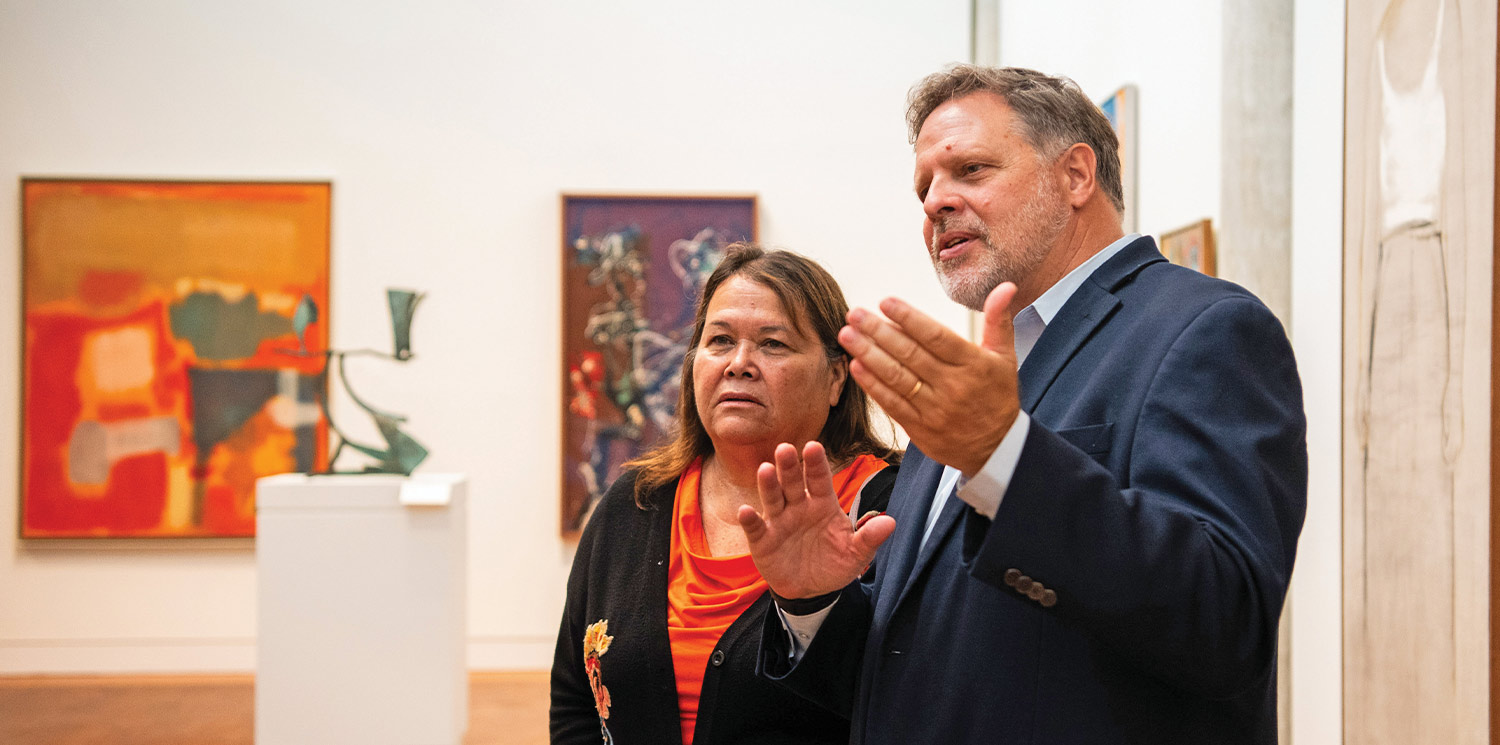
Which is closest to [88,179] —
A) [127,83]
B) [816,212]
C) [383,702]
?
[127,83]

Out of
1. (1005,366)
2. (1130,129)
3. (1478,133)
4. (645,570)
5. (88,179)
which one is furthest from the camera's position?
(88,179)

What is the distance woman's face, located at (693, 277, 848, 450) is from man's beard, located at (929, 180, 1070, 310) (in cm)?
74

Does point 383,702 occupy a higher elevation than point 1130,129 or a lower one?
lower

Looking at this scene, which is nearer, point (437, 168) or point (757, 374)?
point (757, 374)

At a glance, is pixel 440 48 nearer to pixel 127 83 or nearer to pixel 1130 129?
pixel 127 83

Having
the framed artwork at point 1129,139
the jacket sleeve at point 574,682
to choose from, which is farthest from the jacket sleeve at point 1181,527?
the framed artwork at point 1129,139

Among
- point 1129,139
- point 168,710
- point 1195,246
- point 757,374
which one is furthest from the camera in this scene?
point 168,710

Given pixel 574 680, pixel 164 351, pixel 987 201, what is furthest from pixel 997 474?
pixel 164 351

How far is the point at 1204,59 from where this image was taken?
352 cm

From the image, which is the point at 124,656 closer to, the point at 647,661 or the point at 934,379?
the point at 647,661

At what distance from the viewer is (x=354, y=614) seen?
437 cm

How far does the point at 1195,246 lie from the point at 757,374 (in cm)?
198

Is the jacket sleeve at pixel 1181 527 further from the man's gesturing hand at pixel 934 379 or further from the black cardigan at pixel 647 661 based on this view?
the black cardigan at pixel 647 661

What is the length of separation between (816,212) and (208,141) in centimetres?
366
